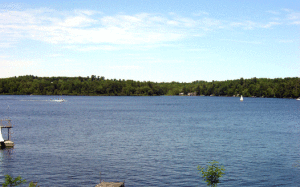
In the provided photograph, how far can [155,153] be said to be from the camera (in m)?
59.5

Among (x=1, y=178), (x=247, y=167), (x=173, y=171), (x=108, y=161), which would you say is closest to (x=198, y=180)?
(x=173, y=171)

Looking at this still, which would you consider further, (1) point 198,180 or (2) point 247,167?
(2) point 247,167

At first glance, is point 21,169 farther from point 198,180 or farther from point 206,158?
point 206,158

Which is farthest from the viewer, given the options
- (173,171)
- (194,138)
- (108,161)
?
(194,138)

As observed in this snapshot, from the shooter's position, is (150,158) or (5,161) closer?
(5,161)

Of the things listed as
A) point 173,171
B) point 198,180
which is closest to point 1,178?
point 173,171

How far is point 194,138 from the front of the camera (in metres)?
78.1

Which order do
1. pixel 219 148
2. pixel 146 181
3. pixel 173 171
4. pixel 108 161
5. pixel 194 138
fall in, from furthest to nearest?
pixel 194 138 < pixel 219 148 < pixel 108 161 < pixel 173 171 < pixel 146 181

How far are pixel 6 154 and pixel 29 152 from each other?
3.92m

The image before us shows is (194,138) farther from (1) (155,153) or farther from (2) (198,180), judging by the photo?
(2) (198,180)

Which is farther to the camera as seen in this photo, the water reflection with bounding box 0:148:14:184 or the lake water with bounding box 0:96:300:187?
the water reflection with bounding box 0:148:14:184

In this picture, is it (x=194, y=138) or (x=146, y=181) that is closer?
(x=146, y=181)

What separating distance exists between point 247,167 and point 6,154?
42.1 meters

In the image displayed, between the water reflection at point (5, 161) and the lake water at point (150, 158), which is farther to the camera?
the water reflection at point (5, 161)
